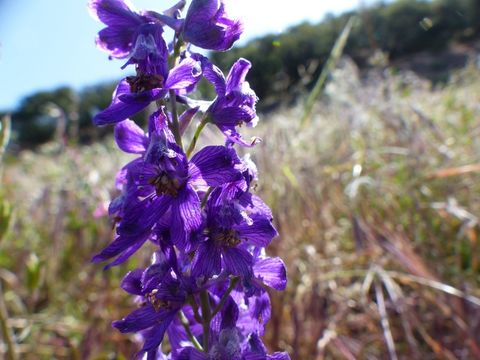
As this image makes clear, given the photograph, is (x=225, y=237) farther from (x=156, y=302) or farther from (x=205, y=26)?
(x=205, y=26)

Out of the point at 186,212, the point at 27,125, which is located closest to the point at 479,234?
the point at 186,212

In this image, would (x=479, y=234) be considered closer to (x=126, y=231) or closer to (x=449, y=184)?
(x=449, y=184)

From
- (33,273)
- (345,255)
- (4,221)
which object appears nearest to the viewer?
(4,221)

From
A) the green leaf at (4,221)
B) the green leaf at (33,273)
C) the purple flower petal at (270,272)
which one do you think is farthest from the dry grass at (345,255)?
the purple flower petal at (270,272)

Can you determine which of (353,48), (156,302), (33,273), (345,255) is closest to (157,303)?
(156,302)

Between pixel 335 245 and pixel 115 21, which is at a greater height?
pixel 115 21

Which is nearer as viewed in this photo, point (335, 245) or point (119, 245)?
point (119, 245)

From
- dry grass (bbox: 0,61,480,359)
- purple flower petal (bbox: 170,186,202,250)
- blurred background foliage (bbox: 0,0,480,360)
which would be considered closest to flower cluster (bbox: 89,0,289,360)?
purple flower petal (bbox: 170,186,202,250)
